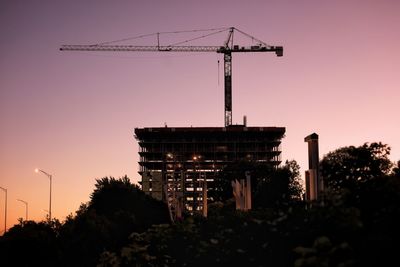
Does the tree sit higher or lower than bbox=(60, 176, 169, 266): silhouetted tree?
higher

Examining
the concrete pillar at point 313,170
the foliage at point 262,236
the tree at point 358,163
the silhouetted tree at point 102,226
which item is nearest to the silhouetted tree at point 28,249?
the foliage at point 262,236

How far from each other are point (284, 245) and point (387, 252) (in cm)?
406

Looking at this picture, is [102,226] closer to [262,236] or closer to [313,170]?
[313,170]

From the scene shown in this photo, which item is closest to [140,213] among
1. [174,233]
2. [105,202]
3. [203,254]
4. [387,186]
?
[105,202]

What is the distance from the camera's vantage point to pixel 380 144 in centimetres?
5803

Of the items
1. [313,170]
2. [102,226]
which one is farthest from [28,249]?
[313,170]

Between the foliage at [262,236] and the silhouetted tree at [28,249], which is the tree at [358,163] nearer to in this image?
the foliage at [262,236]

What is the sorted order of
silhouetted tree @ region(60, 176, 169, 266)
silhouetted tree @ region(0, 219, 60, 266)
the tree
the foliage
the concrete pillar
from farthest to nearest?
the tree, silhouetted tree @ region(0, 219, 60, 266), silhouetted tree @ region(60, 176, 169, 266), the concrete pillar, the foliage

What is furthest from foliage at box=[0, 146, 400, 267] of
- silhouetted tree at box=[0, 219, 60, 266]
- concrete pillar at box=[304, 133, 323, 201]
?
concrete pillar at box=[304, 133, 323, 201]

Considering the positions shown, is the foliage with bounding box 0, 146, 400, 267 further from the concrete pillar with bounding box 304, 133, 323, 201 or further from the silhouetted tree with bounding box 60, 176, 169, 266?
the concrete pillar with bounding box 304, 133, 323, 201

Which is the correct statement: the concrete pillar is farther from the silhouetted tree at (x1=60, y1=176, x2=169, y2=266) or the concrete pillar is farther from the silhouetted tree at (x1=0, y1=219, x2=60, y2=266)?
the silhouetted tree at (x1=0, y1=219, x2=60, y2=266)

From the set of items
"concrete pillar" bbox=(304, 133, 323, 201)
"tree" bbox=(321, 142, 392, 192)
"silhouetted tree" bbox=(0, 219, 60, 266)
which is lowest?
"silhouetted tree" bbox=(0, 219, 60, 266)

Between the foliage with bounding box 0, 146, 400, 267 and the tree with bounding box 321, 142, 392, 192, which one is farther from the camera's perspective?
the tree with bounding box 321, 142, 392, 192

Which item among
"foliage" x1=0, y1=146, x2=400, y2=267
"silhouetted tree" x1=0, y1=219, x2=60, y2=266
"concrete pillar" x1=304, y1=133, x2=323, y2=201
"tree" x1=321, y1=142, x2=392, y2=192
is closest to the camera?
"foliage" x1=0, y1=146, x2=400, y2=267
